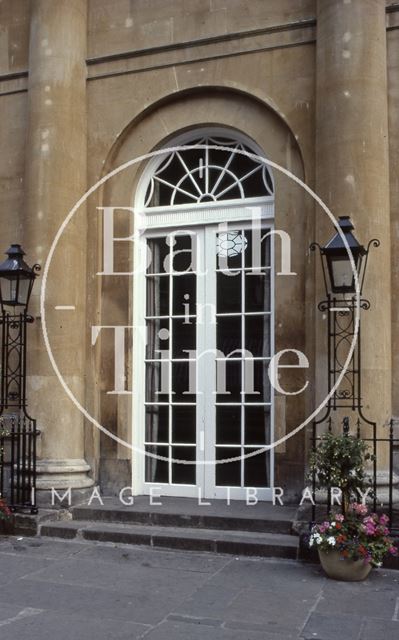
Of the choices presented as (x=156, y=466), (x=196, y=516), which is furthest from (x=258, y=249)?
(x=196, y=516)

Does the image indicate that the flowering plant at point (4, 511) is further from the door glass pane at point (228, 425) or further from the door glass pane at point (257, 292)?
the door glass pane at point (257, 292)

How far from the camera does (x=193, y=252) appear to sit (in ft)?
29.8

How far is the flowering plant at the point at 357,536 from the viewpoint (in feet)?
20.4

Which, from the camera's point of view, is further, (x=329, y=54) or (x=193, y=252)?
(x=193, y=252)

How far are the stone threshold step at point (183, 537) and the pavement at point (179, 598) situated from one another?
0.10 m

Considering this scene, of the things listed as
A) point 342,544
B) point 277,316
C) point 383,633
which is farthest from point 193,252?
point 383,633

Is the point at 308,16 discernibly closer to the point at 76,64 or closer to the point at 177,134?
the point at 177,134

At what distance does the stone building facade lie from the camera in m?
8.05

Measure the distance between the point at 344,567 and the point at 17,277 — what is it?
4277 mm

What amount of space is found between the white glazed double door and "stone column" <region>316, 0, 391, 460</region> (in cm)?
115

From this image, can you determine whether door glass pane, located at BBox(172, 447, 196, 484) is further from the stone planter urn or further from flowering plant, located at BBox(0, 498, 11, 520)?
the stone planter urn

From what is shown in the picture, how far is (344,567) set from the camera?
6.27 meters

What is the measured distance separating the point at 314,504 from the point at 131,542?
1864 mm

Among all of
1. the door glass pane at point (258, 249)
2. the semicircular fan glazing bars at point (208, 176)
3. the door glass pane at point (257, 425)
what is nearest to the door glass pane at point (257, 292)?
the door glass pane at point (258, 249)
